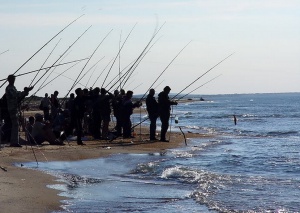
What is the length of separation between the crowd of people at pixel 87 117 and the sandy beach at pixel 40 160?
0.32 meters

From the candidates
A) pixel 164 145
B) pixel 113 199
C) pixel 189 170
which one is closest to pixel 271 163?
pixel 189 170

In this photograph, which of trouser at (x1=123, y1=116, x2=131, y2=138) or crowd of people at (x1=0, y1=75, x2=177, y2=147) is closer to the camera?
crowd of people at (x1=0, y1=75, x2=177, y2=147)

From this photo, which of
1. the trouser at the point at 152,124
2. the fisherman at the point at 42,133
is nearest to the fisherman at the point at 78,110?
the fisherman at the point at 42,133

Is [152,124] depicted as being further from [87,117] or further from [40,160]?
[40,160]

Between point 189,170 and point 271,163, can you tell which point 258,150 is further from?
point 189,170

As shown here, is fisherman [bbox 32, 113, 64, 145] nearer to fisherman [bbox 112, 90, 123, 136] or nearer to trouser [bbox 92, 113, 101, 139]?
trouser [bbox 92, 113, 101, 139]

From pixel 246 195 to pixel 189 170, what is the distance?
8.65ft

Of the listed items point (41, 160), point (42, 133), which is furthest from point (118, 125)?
point (41, 160)

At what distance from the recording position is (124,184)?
10.1 meters

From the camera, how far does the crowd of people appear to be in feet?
50.6

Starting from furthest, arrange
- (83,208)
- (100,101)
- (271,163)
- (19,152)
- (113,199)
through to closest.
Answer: (100,101)
(271,163)
(19,152)
(113,199)
(83,208)

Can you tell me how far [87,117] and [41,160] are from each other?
22.1ft

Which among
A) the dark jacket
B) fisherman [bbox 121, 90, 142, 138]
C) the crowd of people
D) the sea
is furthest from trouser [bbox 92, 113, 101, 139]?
the sea

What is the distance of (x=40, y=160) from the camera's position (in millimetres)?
12445
